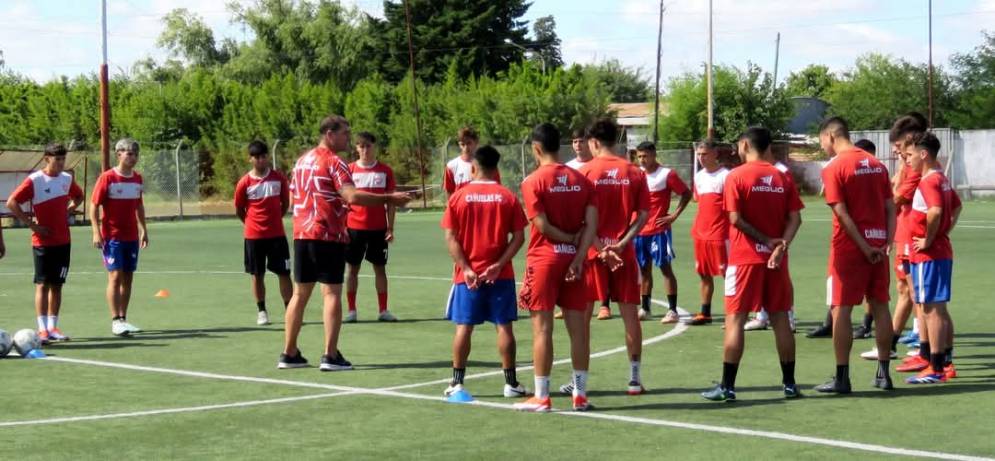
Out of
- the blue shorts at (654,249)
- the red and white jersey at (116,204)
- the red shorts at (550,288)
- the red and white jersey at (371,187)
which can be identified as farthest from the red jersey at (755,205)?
the red and white jersey at (116,204)

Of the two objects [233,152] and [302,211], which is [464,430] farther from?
[233,152]

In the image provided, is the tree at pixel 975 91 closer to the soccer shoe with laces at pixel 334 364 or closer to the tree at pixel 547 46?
the tree at pixel 547 46

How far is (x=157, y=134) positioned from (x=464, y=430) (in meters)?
56.2

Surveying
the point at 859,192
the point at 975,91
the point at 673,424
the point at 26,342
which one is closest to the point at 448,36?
the point at 975,91

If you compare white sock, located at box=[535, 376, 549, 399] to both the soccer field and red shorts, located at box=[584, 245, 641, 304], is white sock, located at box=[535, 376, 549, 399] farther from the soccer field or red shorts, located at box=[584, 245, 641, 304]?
red shorts, located at box=[584, 245, 641, 304]

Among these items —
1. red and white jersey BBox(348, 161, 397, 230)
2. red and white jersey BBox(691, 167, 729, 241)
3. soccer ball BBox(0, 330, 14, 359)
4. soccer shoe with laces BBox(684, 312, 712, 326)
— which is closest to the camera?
→ soccer ball BBox(0, 330, 14, 359)

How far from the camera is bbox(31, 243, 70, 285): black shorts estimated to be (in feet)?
46.8

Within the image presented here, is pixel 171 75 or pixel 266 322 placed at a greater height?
pixel 171 75

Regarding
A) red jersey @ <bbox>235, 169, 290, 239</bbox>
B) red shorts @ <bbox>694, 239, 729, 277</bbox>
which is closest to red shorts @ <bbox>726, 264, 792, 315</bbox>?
red shorts @ <bbox>694, 239, 729, 277</bbox>

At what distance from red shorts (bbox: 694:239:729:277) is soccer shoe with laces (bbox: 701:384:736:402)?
15.1 feet

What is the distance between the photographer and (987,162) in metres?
51.4

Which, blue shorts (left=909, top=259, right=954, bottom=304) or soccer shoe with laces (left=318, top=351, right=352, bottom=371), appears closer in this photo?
blue shorts (left=909, top=259, right=954, bottom=304)

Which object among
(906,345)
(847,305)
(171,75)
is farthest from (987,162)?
(171,75)

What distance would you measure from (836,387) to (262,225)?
A: 765 centimetres
